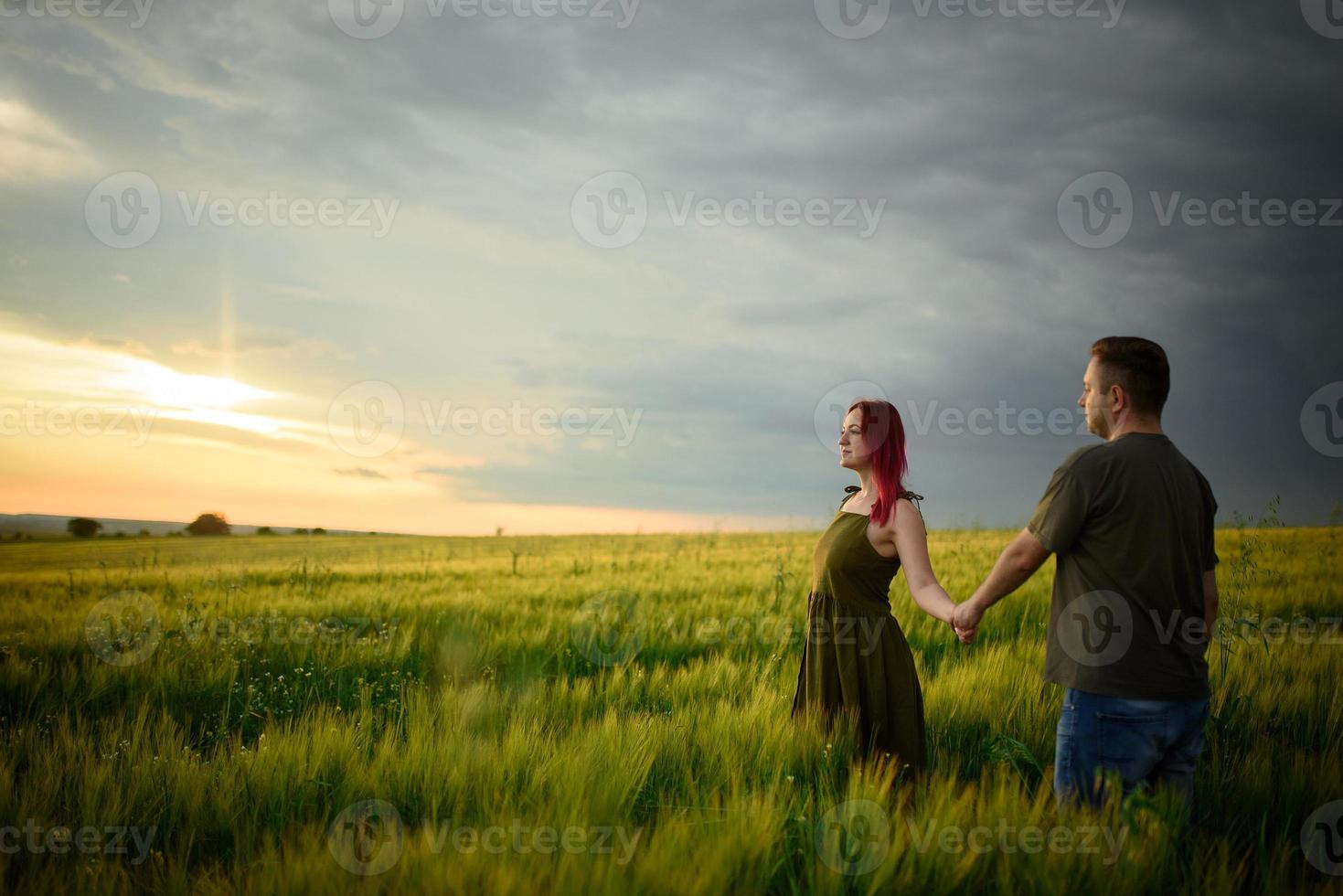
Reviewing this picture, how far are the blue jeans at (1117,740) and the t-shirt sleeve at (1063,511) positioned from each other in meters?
0.70

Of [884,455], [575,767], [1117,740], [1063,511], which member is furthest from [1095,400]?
[575,767]

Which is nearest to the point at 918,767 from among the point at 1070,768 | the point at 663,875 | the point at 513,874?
the point at 1070,768

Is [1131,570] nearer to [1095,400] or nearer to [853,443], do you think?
[1095,400]

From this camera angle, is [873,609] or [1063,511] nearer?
[1063,511]

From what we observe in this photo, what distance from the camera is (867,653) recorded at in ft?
13.3

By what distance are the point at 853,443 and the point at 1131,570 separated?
152 cm

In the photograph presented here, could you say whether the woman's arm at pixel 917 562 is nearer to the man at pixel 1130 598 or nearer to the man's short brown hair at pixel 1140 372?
the man at pixel 1130 598

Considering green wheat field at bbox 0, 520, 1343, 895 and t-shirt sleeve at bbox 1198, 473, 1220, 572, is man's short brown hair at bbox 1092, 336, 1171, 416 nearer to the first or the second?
t-shirt sleeve at bbox 1198, 473, 1220, 572

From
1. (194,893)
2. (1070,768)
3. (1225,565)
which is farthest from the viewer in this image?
(1225,565)

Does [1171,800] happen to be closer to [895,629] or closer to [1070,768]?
[1070,768]

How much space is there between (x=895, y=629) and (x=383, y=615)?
23.2 ft

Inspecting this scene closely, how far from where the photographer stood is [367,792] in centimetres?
355

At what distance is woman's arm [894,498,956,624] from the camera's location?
384 cm

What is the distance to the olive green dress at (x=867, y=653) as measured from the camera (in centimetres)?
403
